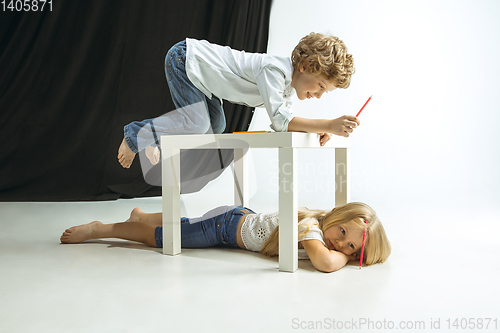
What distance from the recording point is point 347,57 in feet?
4.37

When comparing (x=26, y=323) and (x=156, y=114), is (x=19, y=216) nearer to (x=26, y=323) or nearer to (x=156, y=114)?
(x=156, y=114)

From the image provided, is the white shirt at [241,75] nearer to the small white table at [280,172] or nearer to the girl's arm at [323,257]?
the small white table at [280,172]

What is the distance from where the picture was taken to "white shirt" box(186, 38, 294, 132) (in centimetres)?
126

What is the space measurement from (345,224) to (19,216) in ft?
5.02

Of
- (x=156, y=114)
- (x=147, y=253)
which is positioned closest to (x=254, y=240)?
(x=147, y=253)

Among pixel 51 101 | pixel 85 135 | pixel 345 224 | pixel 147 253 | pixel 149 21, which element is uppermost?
pixel 149 21

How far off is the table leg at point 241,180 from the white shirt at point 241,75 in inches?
13.6

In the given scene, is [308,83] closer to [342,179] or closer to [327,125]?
[327,125]

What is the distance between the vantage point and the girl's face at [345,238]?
1175mm

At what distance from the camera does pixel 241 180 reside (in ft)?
5.65

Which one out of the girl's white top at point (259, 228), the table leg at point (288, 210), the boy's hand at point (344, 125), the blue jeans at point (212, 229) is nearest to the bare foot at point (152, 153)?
the blue jeans at point (212, 229)

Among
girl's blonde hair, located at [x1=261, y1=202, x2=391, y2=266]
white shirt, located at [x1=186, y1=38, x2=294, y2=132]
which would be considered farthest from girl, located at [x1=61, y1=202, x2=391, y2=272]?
white shirt, located at [x1=186, y1=38, x2=294, y2=132]

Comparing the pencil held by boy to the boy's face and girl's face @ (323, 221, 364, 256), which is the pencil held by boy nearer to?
the boy's face

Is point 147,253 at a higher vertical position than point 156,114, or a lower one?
lower
